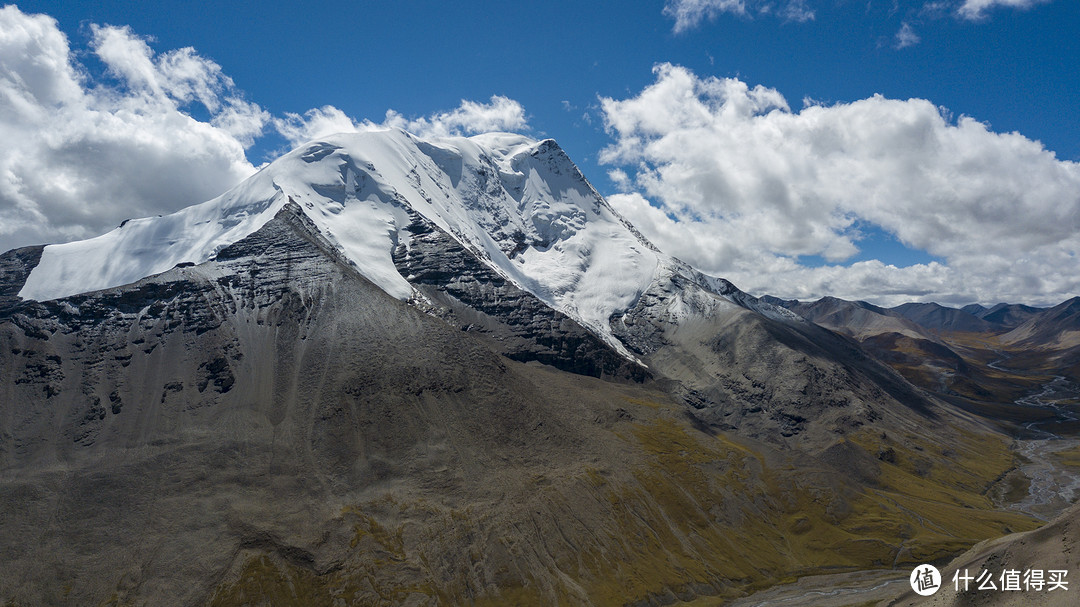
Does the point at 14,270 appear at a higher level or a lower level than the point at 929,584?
higher

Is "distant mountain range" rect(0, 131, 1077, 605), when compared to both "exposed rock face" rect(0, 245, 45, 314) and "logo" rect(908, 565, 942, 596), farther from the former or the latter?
"logo" rect(908, 565, 942, 596)

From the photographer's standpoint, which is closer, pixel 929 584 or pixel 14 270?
pixel 929 584

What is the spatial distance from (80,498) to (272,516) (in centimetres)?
3529

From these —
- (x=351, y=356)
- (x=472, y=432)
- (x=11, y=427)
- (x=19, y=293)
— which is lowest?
(x=11, y=427)

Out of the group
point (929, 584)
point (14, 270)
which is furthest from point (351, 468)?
point (14, 270)

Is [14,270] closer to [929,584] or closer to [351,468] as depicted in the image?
[351,468]

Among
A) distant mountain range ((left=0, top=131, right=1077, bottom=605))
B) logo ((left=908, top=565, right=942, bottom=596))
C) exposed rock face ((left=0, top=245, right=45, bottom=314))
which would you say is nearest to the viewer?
logo ((left=908, top=565, right=942, bottom=596))

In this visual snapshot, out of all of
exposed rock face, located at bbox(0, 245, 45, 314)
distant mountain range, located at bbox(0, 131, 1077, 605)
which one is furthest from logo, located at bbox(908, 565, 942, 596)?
exposed rock face, located at bbox(0, 245, 45, 314)

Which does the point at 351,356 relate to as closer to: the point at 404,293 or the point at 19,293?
the point at 404,293

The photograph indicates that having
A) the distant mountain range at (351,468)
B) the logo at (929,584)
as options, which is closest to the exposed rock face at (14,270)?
the distant mountain range at (351,468)

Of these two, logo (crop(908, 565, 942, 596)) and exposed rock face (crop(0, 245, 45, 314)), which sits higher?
exposed rock face (crop(0, 245, 45, 314))

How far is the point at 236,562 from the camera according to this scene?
95188mm

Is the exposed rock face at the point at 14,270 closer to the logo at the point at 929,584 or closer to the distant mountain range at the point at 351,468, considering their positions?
the distant mountain range at the point at 351,468

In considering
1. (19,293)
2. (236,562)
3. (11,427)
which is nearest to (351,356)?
(236,562)
